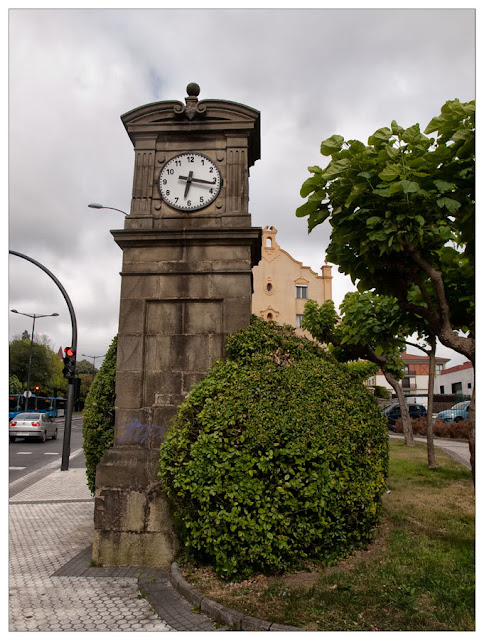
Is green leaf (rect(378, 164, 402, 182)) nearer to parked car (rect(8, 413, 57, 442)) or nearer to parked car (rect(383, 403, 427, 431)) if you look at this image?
parked car (rect(8, 413, 57, 442))

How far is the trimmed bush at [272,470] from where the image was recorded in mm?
4703

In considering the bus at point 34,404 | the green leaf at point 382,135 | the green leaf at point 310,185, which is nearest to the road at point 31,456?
the green leaf at point 310,185

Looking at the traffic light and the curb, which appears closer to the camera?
the curb

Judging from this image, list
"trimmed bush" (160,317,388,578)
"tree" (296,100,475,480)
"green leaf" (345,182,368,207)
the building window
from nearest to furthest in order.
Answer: "tree" (296,100,475,480) → "green leaf" (345,182,368,207) → "trimmed bush" (160,317,388,578) → the building window

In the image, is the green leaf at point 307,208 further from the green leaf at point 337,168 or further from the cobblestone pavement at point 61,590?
the cobblestone pavement at point 61,590

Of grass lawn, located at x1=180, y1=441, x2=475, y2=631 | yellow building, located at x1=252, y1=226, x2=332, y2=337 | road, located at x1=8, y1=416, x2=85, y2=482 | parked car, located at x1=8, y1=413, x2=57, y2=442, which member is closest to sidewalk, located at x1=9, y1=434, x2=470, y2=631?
grass lawn, located at x1=180, y1=441, x2=475, y2=631

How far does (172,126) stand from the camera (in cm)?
675

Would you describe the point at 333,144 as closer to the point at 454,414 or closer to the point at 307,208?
the point at 307,208

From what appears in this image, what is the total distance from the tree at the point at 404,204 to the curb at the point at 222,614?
7.18 feet

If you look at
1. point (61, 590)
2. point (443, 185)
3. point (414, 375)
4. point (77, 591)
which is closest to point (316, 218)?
point (443, 185)

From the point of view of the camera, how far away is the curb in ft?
12.5

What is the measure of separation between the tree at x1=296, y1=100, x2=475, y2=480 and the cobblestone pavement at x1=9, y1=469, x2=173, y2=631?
3.50m

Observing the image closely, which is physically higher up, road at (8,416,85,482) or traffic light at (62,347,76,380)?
→ traffic light at (62,347,76,380)
